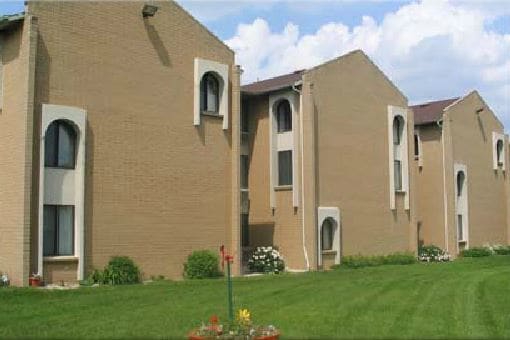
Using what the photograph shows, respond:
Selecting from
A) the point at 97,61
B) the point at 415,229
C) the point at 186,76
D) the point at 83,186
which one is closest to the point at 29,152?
the point at 83,186

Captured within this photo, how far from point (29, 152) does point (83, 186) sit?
210 cm

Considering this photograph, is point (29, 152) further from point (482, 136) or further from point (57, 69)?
point (482, 136)

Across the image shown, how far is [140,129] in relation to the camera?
23609 millimetres

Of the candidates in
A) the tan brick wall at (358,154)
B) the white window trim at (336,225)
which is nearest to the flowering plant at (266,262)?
the white window trim at (336,225)

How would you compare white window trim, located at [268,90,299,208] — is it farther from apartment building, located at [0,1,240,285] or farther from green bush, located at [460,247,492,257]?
green bush, located at [460,247,492,257]

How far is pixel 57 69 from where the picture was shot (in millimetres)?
21562

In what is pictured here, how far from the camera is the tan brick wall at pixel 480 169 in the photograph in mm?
41844

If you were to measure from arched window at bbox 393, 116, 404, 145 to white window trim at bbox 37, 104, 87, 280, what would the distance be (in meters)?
18.6

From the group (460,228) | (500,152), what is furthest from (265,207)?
(500,152)

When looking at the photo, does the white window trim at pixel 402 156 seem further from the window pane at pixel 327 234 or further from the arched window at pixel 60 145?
the arched window at pixel 60 145

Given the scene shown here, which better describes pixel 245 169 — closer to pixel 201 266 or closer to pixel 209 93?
pixel 209 93

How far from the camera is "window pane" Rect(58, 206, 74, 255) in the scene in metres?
21.5

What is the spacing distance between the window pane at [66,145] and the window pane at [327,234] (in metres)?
12.6

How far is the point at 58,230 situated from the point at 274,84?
1348 cm
